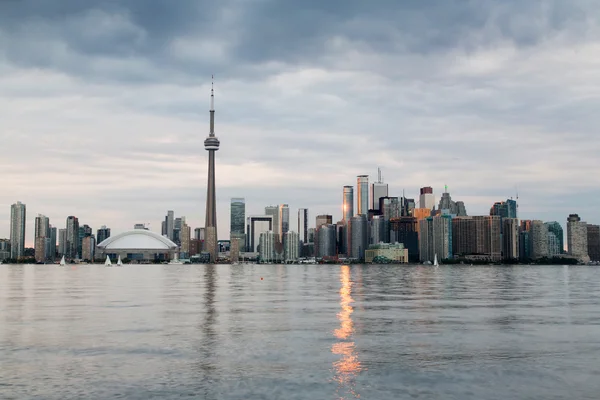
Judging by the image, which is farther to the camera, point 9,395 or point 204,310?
point 204,310

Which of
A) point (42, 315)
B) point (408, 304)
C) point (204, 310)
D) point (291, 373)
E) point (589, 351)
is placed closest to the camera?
point (291, 373)

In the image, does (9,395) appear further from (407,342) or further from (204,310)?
(204,310)

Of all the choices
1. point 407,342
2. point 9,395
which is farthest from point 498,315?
point 9,395

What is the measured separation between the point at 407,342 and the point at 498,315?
74.3 feet

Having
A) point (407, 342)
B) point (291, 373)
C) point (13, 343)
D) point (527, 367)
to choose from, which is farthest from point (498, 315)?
point (13, 343)

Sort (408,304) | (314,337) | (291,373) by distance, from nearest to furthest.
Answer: (291,373), (314,337), (408,304)

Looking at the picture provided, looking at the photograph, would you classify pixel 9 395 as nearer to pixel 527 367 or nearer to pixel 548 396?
pixel 548 396

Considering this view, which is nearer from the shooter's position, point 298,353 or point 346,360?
point 346,360

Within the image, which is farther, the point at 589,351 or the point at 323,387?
the point at 589,351

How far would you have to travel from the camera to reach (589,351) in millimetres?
42812

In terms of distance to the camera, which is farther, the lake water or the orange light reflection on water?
the orange light reflection on water

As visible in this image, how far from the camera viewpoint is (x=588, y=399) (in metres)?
30.0

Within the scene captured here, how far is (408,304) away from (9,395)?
185ft

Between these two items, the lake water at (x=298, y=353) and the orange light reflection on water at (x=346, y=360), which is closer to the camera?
the lake water at (x=298, y=353)
